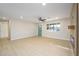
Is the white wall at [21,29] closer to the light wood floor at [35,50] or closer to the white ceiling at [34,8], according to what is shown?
the light wood floor at [35,50]

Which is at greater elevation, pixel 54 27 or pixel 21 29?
pixel 54 27

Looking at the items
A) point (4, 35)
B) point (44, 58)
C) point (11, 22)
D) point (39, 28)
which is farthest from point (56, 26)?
point (44, 58)

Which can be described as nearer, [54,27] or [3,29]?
[54,27]

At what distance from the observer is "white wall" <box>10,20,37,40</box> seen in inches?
301

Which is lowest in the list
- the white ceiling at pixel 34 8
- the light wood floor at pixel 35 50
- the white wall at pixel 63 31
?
the light wood floor at pixel 35 50

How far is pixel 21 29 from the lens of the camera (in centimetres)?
870

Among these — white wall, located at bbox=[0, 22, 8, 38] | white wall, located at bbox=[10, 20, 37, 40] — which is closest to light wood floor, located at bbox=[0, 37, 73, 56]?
white wall, located at bbox=[10, 20, 37, 40]

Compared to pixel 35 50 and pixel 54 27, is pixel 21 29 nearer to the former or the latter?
pixel 54 27

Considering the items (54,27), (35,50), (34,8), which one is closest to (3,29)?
(54,27)

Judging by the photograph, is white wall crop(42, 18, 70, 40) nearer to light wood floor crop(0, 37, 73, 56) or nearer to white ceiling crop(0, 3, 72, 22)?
light wood floor crop(0, 37, 73, 56)

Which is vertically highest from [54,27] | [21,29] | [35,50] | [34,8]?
[34,8]

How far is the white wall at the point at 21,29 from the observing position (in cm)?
763

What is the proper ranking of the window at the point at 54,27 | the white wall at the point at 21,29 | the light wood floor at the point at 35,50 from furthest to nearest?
the window at the point at 54,27, the white wall at the point at 21,29, the light wood floor at the point at 35,50

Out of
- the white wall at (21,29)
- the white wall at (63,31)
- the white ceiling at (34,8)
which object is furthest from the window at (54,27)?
the white ceiling at (34,8)
